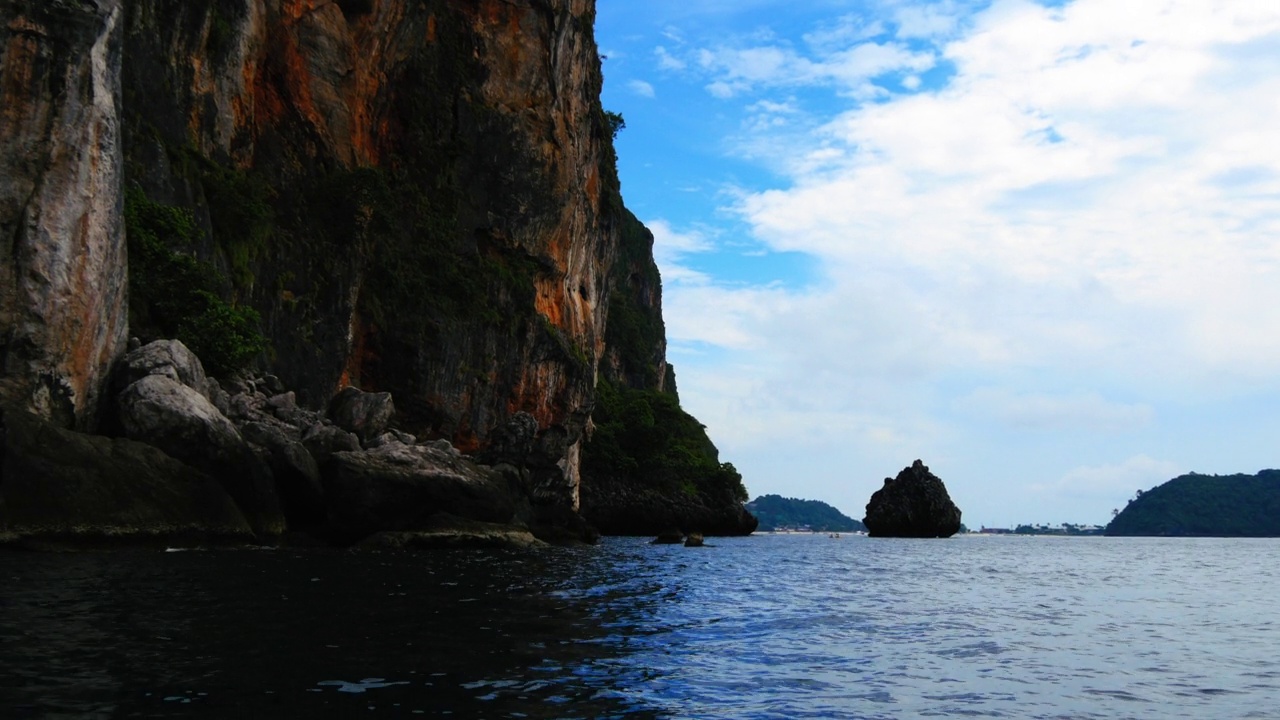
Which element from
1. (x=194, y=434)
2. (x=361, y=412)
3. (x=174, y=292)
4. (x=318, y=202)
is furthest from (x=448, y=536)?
(x=318, y=202)

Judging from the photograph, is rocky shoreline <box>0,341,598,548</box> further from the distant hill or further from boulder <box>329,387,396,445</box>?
the distant hill

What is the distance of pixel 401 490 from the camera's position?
3122 cm

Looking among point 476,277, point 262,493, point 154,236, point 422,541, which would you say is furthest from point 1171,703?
point 476,277

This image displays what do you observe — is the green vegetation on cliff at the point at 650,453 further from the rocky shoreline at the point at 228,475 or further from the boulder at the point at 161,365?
the boulder at the point at 161,365

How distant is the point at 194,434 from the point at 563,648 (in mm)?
16059

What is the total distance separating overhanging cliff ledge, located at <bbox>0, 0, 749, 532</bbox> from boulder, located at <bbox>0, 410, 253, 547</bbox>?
2257mm

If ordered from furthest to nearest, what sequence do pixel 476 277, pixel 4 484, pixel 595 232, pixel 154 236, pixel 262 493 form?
pixel 595 232
pixel 476 277
pixel 154 236
pixel 262 493
pixel 4 484

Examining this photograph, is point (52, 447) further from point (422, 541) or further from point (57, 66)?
point (422, 541)

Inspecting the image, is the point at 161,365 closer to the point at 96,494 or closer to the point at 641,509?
the point at 96,494

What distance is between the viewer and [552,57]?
195 ft

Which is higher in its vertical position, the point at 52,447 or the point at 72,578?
the point at 52,447

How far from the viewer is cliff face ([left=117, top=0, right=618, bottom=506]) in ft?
119

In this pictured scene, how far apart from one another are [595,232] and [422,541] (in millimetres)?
46161

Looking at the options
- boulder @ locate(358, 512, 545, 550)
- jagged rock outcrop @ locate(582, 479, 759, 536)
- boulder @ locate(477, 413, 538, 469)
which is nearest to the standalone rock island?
jagged rock outcrop @ locate(582, 479, 759, 536)
